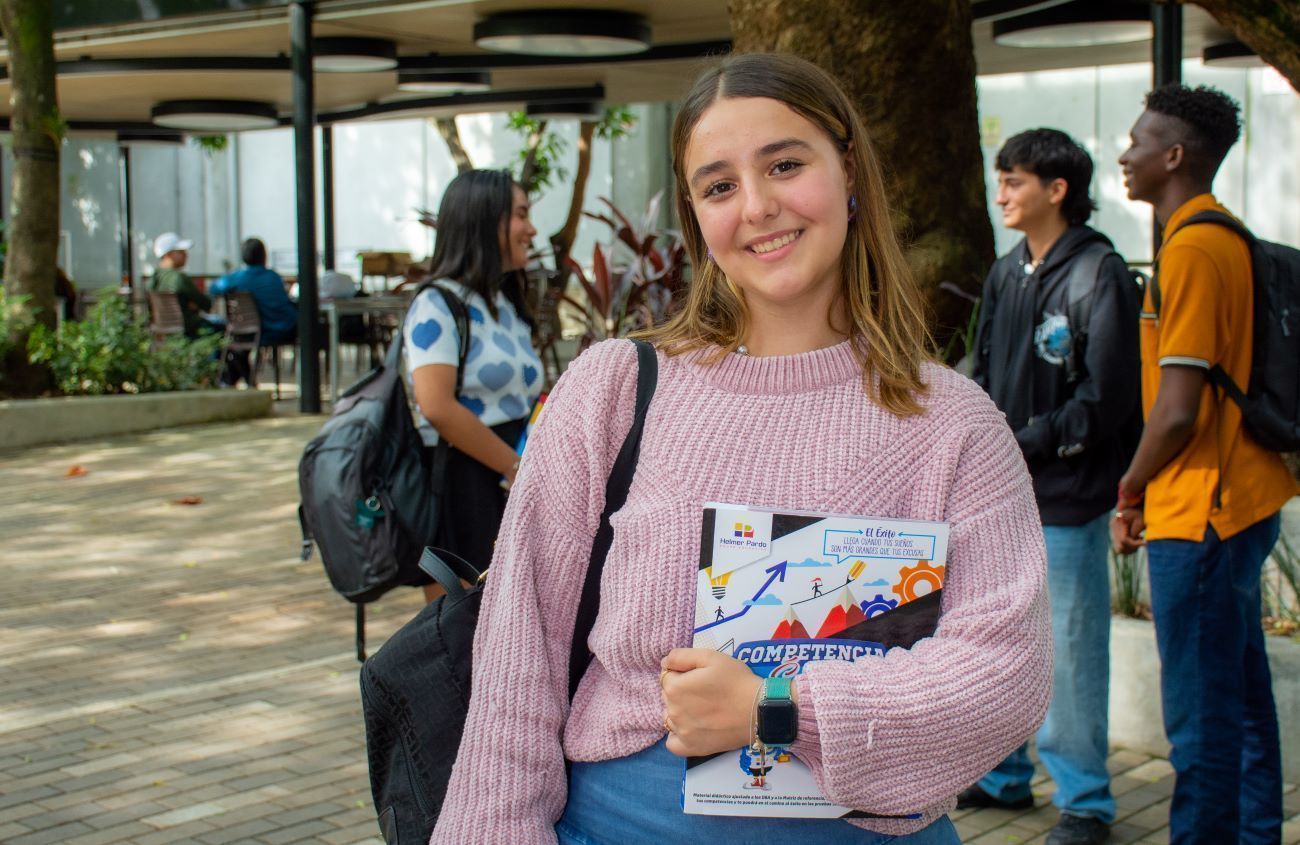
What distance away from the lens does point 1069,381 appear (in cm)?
408

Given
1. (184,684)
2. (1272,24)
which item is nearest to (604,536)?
(1272,24)

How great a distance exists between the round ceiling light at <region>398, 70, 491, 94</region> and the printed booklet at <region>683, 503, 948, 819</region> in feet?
53.5

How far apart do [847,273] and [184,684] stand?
4.56 meters

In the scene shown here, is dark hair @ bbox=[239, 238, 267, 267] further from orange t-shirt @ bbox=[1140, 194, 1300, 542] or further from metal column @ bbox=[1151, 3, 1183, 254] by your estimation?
orange t-shirt @ bbox=[1140, 194, 1300, 542]

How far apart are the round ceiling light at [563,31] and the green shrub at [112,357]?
4.30 m

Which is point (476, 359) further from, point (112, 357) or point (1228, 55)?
point (1228, 55)

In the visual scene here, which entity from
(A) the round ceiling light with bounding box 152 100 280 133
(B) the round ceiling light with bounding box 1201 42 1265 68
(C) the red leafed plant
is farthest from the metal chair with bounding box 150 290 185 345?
(B) the round ceiling light with bounding box 1201 42 1265 68

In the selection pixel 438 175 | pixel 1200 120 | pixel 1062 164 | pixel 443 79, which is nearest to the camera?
pixel 1200 120

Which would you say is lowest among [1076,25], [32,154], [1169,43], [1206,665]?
[1206,665]

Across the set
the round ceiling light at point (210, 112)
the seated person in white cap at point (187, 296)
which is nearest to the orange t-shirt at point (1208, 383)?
the seated person in white cap at point (187, 296)

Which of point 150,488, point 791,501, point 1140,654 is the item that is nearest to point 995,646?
point 791,501

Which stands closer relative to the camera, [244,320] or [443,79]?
[244,320]

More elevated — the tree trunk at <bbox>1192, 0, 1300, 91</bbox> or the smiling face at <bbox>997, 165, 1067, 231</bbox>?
the tree trunk at <bbox>1192, 0, 1300, 91</bbox>

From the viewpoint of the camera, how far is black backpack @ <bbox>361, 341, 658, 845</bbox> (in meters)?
1.99
